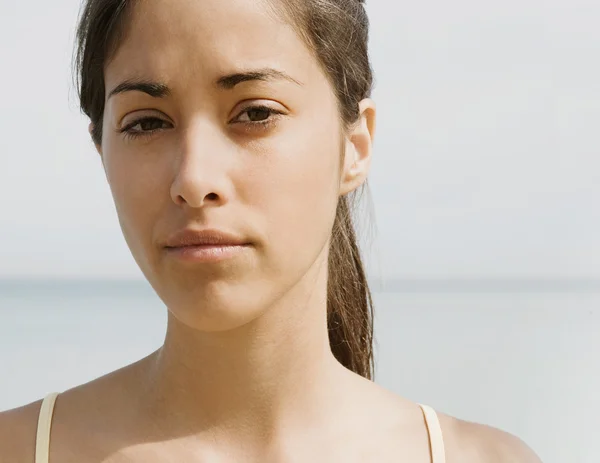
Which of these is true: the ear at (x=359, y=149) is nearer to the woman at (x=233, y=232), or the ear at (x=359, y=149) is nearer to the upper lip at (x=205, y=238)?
the woman at (x=233, y=232)

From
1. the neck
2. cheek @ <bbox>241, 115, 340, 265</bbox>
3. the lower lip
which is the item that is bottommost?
the neck

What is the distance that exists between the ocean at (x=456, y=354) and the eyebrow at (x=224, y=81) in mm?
974

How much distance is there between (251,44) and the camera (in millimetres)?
1674

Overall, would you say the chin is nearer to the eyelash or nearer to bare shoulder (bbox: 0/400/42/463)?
the eyelash

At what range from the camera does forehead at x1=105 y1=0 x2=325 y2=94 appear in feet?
5.39

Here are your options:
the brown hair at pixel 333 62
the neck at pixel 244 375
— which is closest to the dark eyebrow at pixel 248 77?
the brown hair at pixel 333 62

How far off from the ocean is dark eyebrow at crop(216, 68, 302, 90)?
97 cm

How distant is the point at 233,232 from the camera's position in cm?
162

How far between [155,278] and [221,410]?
309 millimetres

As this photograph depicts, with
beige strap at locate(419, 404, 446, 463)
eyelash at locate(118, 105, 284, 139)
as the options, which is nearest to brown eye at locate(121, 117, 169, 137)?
eyelash at locate(118, 105, 284, 139)

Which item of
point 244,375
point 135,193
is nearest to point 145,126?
point 135,193

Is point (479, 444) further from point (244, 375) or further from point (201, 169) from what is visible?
point (201, 169)

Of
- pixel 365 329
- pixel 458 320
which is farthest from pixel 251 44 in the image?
pixel 458 320

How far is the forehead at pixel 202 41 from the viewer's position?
1643mm
